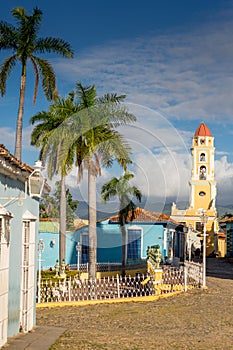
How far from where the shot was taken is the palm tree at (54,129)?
859 inches

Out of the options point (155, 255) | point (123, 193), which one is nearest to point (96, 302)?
point (155, 255)

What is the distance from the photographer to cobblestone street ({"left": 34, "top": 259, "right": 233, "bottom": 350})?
962 centimetres

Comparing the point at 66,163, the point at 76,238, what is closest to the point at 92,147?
the point at 66,163

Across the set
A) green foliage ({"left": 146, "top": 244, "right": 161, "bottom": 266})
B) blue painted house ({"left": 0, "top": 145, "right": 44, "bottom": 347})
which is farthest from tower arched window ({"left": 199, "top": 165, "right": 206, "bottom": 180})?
blue painted house ({"left": 0, "top": 145, "right": 44, "bottom": 347})

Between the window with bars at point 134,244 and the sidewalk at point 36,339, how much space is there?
82.5 feet

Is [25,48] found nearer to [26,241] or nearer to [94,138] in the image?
[94,138]

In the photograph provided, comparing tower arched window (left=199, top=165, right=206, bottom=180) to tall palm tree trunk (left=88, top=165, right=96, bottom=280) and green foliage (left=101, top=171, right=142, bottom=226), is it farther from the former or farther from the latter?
tall palm tree trunk (left=88, top=165, right=96, bottom=280)

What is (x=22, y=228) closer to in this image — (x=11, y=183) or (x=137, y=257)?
(x=11, y=183)

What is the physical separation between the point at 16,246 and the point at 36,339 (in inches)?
67.3

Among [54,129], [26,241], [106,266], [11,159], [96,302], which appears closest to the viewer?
[11,159]

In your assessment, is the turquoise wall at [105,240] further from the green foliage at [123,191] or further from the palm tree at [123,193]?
the green foliage at [123,191]

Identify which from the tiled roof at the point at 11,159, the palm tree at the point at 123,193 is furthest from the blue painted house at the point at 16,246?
the palm tree at the point at 123,193

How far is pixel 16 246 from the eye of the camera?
9211 millimetres

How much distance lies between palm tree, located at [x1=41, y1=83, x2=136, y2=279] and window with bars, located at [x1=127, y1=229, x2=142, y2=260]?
14886 millimetres
